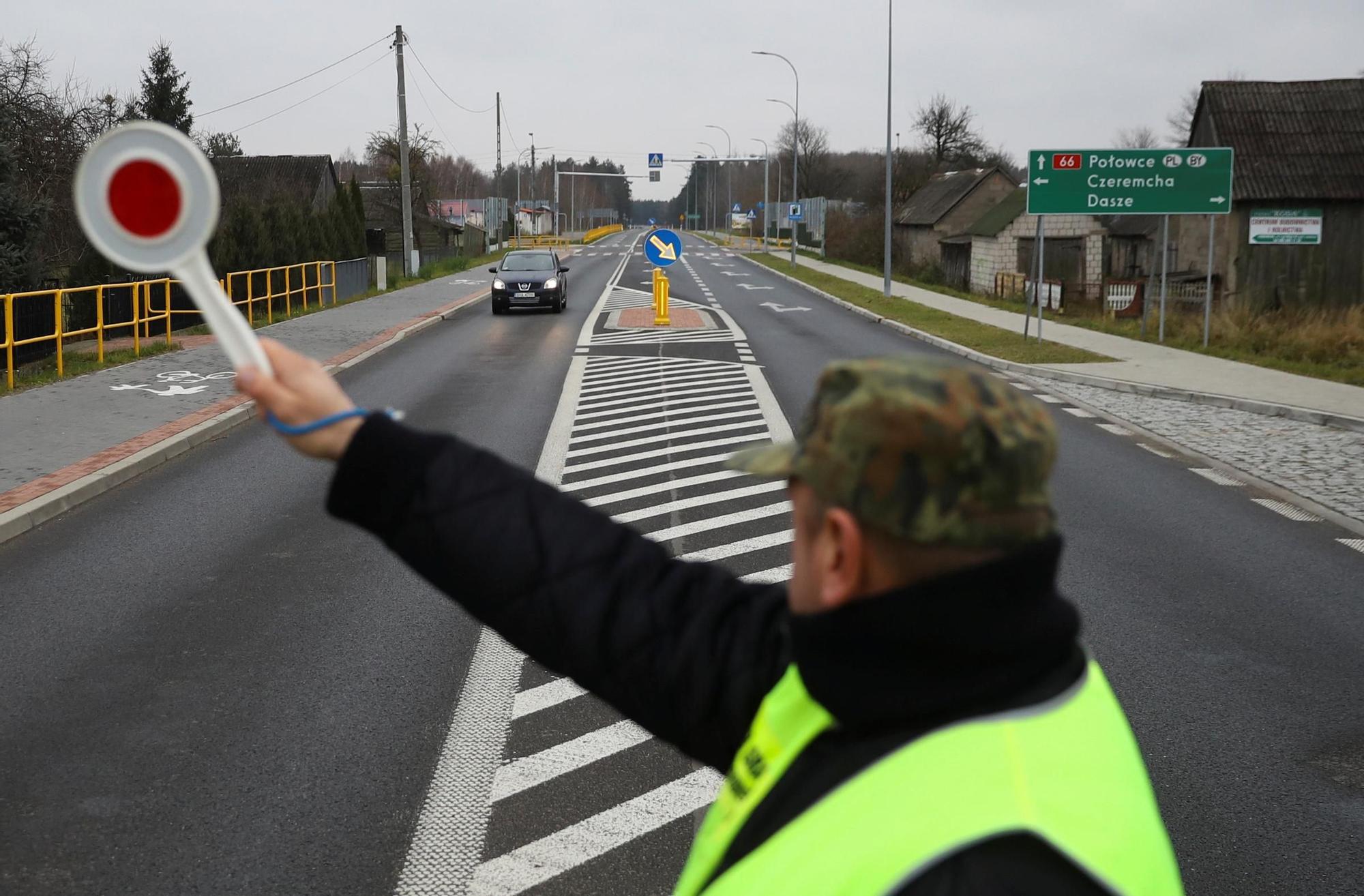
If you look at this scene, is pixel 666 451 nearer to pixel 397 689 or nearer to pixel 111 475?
pixel 111 475

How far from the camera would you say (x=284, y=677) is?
242 inches

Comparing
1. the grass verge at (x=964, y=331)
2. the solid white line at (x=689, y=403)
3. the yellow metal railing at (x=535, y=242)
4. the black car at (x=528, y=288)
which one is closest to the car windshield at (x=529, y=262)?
the black car at (x=528, y=288)

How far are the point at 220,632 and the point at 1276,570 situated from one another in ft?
19.8

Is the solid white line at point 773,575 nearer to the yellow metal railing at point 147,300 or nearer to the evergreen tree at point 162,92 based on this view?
the yellow metal railing at point 147,300

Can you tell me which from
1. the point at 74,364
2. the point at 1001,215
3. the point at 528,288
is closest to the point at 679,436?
the point at 74,364

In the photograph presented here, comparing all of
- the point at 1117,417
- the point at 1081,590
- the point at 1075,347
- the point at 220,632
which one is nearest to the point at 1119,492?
the point at 1081,590

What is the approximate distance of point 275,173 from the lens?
240ft

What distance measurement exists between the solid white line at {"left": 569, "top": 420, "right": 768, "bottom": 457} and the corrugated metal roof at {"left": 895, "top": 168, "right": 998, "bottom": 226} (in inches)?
2020

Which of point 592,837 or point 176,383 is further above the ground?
point 176,383

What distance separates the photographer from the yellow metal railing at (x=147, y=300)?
57.1 ft

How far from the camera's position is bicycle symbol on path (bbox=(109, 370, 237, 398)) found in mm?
16422

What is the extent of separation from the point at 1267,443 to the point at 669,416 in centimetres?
595

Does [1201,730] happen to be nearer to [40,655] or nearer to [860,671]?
[860,671]

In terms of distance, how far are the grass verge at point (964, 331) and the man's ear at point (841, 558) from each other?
790 inches
